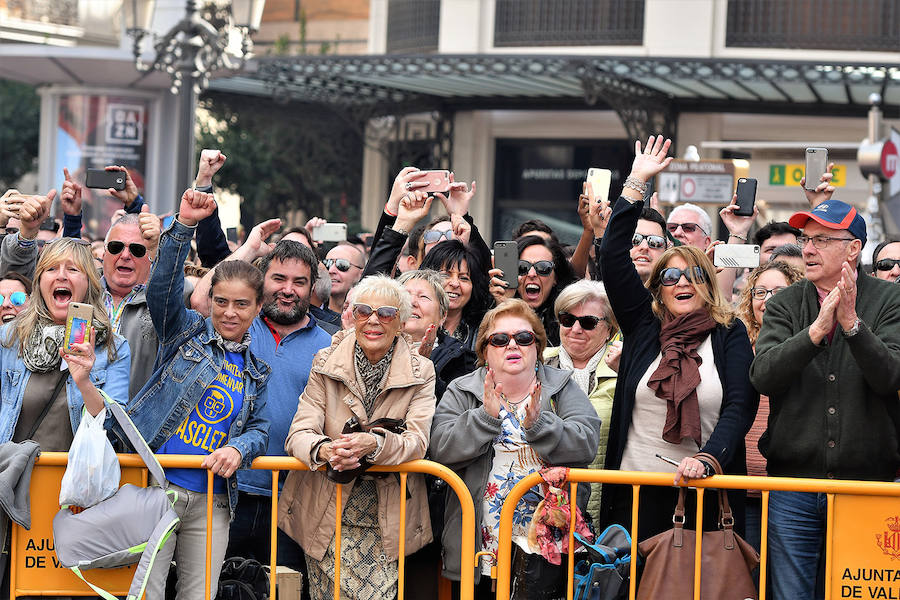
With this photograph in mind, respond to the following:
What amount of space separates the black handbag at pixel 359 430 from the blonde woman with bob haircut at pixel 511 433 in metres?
0.19

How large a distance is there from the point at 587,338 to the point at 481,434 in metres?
0.98

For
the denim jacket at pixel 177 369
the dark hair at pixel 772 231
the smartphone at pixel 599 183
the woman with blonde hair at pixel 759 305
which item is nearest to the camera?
the denim jacket at pixel 177 369

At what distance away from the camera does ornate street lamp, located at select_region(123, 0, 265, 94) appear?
1091 cm

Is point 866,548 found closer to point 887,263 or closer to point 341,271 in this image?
point 887,263

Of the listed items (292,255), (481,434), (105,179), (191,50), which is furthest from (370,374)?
(191,50)

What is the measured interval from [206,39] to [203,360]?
6.29 meters

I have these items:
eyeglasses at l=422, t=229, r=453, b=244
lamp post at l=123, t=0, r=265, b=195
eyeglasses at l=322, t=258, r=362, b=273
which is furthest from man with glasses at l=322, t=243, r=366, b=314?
lamp post at l=123, t=0, r=265, b=195

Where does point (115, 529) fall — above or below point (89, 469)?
below

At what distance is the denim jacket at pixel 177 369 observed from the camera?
17.2 ft

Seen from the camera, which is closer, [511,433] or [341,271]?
[511,433]

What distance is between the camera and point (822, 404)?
5172 mm

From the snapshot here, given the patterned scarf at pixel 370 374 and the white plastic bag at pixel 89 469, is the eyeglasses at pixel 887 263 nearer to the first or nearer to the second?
the patterned scarf at pixel 370 374

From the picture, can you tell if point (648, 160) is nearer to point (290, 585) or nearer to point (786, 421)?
point (786, 421)

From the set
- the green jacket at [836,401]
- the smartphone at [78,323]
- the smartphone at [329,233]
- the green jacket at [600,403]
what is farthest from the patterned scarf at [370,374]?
the smartphone at [329,233]
